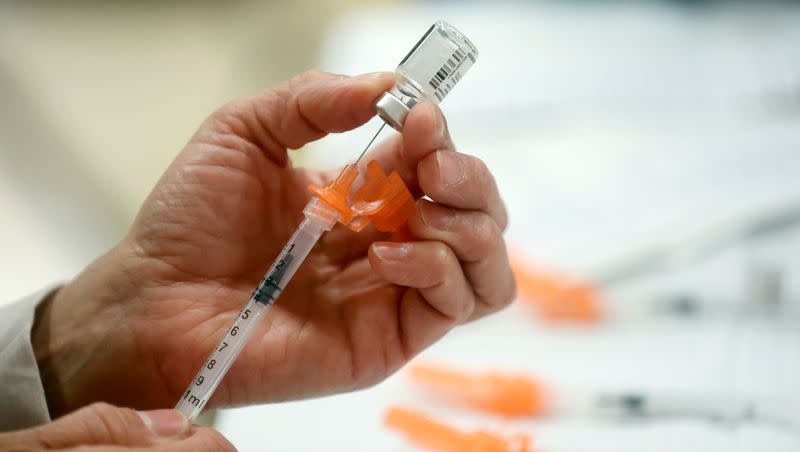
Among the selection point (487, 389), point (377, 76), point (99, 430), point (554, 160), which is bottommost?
point (99, 430)

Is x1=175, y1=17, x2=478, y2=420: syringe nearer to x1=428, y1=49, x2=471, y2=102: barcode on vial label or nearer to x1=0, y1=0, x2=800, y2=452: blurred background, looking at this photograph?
x1=428, y1=49, x2=471, y2=102: barcode on vial label

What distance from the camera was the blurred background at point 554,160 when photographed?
3.32ft

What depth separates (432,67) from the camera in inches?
27.7

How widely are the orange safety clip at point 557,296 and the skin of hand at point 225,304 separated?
0.29m

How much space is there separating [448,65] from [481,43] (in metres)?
1.07

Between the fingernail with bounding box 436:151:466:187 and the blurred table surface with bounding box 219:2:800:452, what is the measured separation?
382 millimetres

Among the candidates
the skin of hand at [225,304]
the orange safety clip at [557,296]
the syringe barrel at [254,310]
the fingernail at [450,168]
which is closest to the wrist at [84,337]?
the skin of hand at [225,304]

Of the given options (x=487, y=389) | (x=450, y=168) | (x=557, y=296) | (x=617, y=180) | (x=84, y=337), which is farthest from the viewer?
(x=617, y=180)

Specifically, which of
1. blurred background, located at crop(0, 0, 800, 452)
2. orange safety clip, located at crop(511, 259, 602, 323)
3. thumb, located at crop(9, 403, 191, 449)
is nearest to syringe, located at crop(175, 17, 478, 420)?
thumb, located at crop(9, 403, 191, 449)

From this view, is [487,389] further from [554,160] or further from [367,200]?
[554,160]

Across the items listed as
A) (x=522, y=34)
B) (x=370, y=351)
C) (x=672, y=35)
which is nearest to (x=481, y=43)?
(x=522, y=34)

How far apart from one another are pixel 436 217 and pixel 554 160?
71cm

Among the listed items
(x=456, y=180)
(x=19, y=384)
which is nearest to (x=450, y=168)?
(x=456, y=180)

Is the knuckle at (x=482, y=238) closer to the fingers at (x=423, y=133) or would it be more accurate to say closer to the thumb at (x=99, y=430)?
the fingers at (x=423, y=133)
